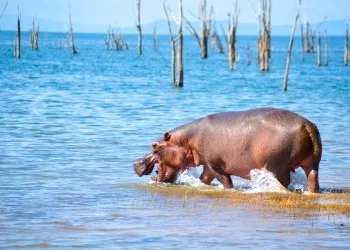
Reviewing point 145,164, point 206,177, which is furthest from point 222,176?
point 145,164

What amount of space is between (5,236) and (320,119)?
14.3m

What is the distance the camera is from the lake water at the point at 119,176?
712 cm

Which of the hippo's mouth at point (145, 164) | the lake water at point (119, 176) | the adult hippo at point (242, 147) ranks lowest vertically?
the lake water at point (119, 176)

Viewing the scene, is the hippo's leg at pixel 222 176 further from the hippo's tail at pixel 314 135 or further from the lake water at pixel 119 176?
the hippo's tail at pixel 314 135

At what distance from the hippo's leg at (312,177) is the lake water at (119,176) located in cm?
45

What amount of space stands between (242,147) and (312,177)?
841 millimetres

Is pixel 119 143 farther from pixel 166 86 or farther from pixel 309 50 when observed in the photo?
pixel 309 50

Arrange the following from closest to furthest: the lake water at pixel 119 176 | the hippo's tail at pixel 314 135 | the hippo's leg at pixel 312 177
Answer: the lake water at pixel 119 176, the hippo's tail at pixel 314 135, the hippo's leg at pixel 312 177

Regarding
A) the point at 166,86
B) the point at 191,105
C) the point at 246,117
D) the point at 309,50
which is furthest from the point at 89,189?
the point at 309,50

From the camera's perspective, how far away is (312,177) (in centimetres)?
928

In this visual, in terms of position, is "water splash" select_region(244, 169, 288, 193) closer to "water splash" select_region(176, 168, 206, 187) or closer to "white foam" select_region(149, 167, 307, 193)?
"white foam" select_region(149, 167, 307, 193)

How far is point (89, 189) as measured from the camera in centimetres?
1004

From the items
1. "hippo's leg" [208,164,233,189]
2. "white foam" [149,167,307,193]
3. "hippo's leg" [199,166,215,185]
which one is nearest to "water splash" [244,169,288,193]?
"white foam" [149,167,307,193]

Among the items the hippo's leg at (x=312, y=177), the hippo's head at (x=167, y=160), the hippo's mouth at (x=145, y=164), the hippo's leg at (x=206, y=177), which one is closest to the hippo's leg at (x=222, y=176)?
the hippo's leg at (x=206, y=177)
